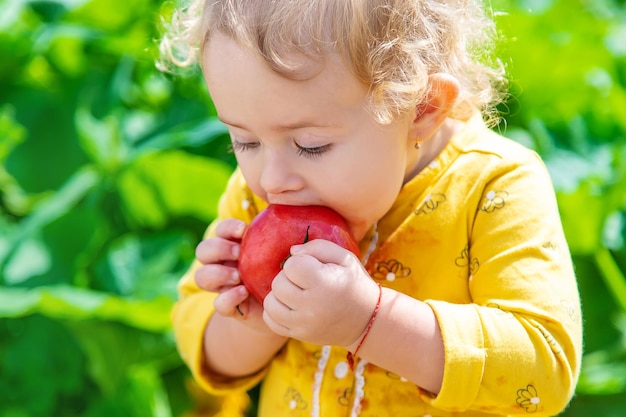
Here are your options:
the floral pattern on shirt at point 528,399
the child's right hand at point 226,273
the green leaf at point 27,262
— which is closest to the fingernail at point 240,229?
the child's right hand at point 226,273

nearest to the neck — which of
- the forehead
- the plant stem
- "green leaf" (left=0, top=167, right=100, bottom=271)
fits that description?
the forehead

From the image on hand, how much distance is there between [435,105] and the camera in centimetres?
135

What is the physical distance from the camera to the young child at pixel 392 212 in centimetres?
122

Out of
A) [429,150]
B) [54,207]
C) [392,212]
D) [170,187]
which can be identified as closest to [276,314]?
[392,212]

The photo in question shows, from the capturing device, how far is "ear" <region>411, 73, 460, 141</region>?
4.36ft

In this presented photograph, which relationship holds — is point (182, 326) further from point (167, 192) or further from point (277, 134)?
point (167, 192)

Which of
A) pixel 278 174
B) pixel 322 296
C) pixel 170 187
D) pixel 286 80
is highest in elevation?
pixel 286 80

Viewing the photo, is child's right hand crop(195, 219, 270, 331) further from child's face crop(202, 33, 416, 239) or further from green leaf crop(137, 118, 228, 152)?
green leaf crop(137, 118, 228, 152)

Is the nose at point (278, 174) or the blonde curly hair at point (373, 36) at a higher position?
the blonde curly hair at point (373, 36)

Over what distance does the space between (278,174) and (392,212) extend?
24cm

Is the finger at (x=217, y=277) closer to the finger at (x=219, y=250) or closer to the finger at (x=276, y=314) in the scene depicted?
the finger at (x=219, y=250)

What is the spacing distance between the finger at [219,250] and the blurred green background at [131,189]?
2.33 ft

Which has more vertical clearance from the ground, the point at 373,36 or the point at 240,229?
the point at 373,36

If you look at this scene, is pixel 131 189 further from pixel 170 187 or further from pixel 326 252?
pixel 326 252
